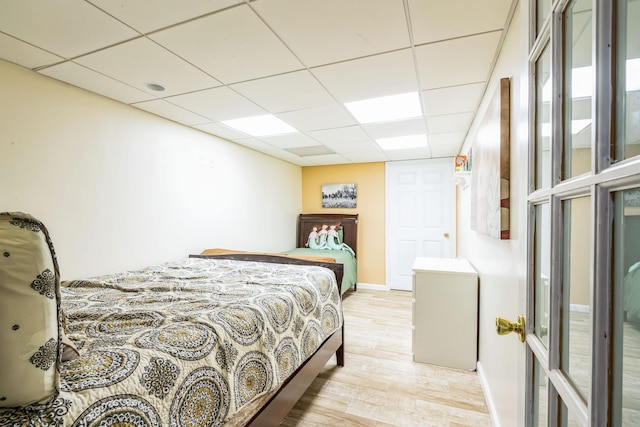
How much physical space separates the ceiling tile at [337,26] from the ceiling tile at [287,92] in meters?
0.30

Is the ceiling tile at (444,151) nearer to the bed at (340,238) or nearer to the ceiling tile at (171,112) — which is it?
the bed at (340,238)

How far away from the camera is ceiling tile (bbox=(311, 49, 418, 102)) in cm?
177

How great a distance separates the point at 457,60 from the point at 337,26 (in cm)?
79

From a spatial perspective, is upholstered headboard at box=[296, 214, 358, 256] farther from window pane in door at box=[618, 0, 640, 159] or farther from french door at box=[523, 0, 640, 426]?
window pane in door at box=[618, 0, 640, 159]

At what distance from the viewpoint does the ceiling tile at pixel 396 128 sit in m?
2.91

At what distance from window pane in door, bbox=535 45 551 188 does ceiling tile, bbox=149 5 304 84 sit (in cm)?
119

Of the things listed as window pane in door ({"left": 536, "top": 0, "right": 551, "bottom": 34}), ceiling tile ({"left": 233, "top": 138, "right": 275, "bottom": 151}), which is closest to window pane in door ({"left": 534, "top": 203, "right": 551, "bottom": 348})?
window pane in door ({"left": 536, "top": 0, "right": 551, "bottom": 34})

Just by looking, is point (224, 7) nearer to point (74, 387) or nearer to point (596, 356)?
point (74, 387)

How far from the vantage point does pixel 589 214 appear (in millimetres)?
458

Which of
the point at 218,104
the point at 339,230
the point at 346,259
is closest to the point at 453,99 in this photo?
the point at 218,104

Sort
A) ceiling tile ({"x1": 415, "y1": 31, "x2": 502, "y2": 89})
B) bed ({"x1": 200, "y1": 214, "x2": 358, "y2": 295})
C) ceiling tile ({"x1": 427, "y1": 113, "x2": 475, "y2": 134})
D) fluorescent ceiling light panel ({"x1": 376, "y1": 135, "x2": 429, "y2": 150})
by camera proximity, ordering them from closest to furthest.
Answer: ceiling tile ({"x1": 415, "y1": 31, "x2": 502, "y2": 89}) < ceiling tile ({"x1": 427, "y1": 113, "x2": 475, "y2": 134}) < fluorescent ceiling light panel ({"x1": 376, "y1": 135, "x2": 429, "y2": 150}) < bed ({"x1": 200, "y1": 214, "x2": 358, "y2": 295})

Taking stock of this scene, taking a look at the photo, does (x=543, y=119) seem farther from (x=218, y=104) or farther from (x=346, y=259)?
(x=346, y=259)

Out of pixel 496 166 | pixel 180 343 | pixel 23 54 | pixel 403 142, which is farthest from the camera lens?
pixel 403 142

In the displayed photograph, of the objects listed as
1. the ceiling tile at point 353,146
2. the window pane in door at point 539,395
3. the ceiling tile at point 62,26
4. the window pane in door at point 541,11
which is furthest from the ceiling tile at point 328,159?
the window pane in door at point 539,395
